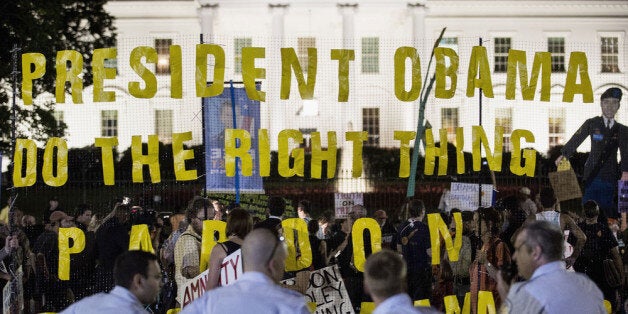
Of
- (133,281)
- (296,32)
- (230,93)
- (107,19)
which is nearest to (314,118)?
(296,32)

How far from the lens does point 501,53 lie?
148 ft

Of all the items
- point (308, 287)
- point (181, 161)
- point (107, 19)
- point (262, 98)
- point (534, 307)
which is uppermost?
point (107, 19)

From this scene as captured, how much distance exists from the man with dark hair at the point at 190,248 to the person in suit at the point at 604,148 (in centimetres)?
480

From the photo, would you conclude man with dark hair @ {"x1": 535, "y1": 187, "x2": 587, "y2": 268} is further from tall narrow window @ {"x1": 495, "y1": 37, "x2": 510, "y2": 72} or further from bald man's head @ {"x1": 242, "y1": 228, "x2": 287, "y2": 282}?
tall narrow window @ {"x1": 495, "y1": 37, "x2": 510, "y2": 72}

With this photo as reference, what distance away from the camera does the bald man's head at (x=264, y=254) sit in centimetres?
538

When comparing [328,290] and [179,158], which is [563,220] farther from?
[179,158]

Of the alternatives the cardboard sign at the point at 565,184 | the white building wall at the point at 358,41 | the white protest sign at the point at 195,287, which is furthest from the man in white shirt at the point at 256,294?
the white building wall at the point at 358,41

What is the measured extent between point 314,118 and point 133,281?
120 ft

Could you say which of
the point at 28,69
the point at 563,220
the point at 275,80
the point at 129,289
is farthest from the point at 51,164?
the point at 275,80

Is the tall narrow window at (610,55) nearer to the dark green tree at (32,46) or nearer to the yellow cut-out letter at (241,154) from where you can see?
the dark green tree at (32,46)

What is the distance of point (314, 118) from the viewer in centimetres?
4175

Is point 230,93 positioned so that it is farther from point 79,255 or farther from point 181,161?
point 79,255

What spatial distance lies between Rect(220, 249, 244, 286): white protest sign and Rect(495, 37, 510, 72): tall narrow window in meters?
36.4

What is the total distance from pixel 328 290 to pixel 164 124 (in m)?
31.7
